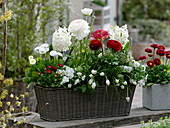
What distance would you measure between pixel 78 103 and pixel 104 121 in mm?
234

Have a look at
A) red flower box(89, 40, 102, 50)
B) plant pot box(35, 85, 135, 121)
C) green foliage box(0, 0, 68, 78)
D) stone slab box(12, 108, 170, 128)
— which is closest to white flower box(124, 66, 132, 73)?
plant pot box(35, 85, 135, 121)

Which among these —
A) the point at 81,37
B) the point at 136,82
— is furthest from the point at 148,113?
the point at 81,37

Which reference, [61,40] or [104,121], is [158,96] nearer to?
[104,121]

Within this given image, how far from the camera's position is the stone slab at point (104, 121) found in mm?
2842

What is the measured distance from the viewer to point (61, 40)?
291 centimetres

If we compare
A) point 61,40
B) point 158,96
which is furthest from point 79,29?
point 158,96

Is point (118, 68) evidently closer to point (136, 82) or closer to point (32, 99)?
point (136, 82)

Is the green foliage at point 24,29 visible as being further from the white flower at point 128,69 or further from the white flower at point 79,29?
the white flower at point 128,69

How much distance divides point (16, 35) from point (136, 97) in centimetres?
168

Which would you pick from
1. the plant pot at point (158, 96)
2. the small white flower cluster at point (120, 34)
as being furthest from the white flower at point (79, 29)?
the plant pot at point (158, 96)

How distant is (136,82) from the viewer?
3.04 metres

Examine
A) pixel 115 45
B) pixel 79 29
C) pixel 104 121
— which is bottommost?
pixel 104 121

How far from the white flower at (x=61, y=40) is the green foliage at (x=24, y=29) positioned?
3.31 feet

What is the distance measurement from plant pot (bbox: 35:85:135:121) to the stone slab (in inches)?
2.0
